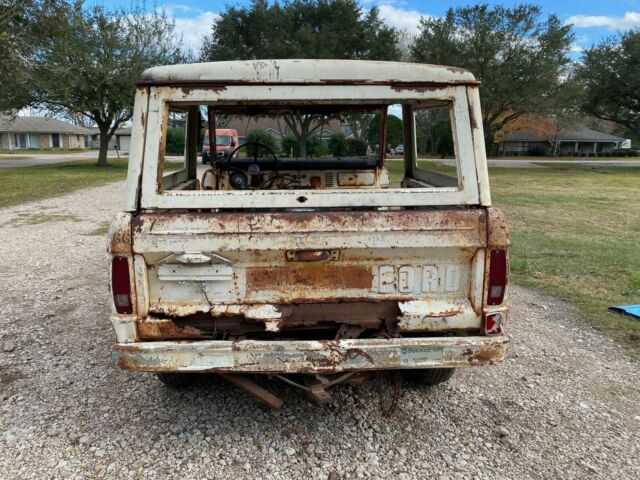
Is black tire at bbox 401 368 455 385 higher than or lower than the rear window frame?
lower

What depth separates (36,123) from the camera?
62.0m

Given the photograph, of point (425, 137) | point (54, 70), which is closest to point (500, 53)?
point (425, 137)

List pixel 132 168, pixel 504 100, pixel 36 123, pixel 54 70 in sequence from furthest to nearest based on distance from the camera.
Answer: pixel 36 123
pixel 504 100
pixel 54 70
pixel 132 168

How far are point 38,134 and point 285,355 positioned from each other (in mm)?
68124

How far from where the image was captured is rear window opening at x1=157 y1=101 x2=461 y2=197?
15.3 feet

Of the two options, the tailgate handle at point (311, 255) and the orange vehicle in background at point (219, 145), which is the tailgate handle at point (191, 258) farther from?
the orange vehicle in background at point (219, 145)

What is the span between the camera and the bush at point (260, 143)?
532cm

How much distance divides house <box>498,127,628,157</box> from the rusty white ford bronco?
60.4 metres

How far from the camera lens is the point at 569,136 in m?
64.9

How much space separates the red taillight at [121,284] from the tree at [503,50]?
93.6 ft

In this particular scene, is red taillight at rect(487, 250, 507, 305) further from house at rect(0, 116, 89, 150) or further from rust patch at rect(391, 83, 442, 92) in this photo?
house at rect(0, 116, 89, 150)

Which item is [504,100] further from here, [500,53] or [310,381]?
[310,381]

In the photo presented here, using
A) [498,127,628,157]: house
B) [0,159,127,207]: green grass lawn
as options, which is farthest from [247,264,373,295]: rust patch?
[498,127,628,157]: house

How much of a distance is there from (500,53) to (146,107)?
99.7 ft
